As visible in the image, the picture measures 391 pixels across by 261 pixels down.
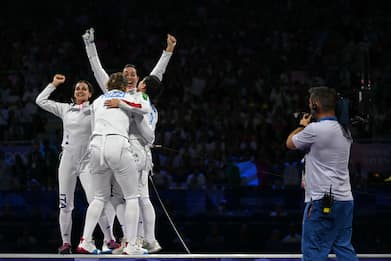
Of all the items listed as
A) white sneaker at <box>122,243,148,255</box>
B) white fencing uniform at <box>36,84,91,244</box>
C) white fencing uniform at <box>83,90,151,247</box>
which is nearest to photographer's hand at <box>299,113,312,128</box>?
white fencing uniform at <box>83,90,151,247</box>

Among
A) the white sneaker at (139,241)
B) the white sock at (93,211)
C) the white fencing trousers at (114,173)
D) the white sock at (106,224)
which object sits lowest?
the white sneaker at (139,241)

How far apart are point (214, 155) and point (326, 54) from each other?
3.89 metres

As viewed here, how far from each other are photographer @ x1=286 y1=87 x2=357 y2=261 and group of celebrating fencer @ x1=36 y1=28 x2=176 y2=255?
172 cm

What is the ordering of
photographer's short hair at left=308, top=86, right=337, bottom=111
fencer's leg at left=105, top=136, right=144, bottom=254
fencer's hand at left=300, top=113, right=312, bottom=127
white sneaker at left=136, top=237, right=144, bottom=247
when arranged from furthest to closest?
white sneaker at left=136, top=237, right=144, bottom=247, fencer's leg at left=105, top=136, right=144, bottom=254, fencer's hand at left=300, top=113, right=312, bottom=127, photographer's short hair at left=308, top=86, right=337, bottom=111

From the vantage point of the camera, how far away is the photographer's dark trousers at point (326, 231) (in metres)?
4.91

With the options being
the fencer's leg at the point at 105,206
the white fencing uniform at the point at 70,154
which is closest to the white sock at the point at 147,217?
the fencer's leg at the point at 105,206

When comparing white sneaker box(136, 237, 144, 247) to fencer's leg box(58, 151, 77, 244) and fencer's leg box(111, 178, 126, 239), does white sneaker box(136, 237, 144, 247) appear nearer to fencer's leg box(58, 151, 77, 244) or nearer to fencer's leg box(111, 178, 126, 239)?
fencer's leg box(111, 178, 126, 239)

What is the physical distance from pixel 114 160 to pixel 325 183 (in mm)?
1923

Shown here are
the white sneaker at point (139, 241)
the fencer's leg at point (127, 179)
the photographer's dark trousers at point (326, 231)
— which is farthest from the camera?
the white sneaker at point (139, 241)

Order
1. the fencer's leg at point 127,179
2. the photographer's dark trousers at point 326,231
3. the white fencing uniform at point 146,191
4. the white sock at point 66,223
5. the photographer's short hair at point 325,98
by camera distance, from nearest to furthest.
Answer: the photographer's dark trousers at point 326,231 < the photographer's short hair at point 325,98 < the fencer's leg at point 127,179 < the white fencing uniform at point 146,191 < the white sock at point 66,223

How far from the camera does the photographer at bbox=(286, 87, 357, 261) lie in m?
4.93

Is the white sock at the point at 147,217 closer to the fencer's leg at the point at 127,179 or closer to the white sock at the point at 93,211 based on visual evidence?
the fencer's leg at the point at 127,179

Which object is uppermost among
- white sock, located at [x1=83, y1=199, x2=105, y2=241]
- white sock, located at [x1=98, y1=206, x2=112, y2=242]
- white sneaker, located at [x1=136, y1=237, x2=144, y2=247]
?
white sock, located at [x1=83, y1=199, x2=105, y2=241]

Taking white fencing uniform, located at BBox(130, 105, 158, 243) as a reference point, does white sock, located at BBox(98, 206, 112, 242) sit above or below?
below
